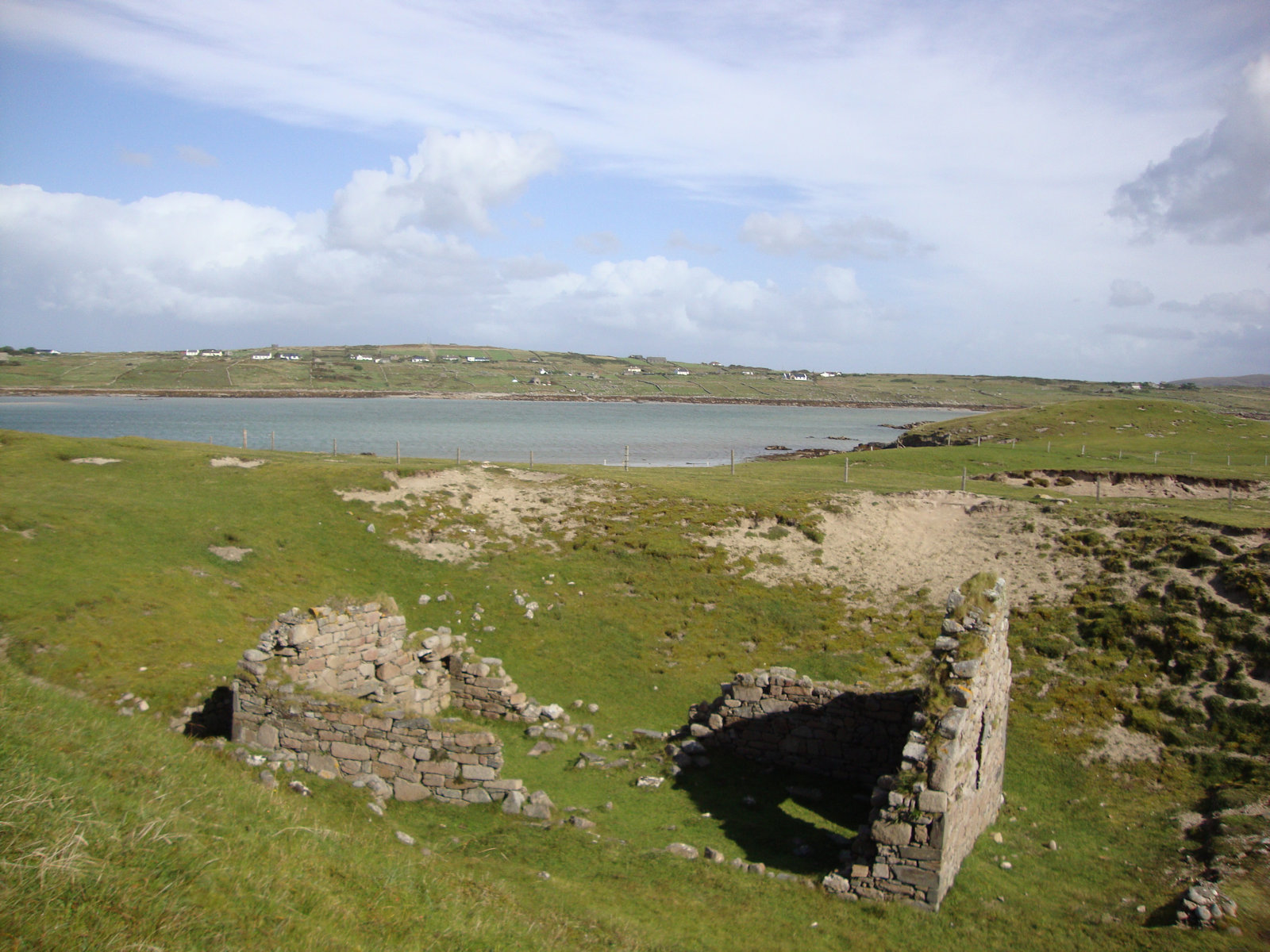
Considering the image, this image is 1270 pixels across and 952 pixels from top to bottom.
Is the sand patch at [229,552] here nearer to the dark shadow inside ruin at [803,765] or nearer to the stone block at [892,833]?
the dark shadow inside ruin at [803,765]

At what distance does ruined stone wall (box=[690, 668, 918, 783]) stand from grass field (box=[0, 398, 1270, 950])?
1.04 metres

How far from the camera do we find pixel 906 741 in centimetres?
1708

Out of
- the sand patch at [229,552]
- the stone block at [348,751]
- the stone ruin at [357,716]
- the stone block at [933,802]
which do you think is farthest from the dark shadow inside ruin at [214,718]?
the stone block at [933,802]

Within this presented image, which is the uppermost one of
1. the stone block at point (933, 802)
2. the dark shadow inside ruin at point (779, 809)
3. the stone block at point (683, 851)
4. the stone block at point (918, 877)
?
the stone block at point (933, 802)

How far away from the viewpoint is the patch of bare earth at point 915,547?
2933 centimetres

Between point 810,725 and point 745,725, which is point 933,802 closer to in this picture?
point 810,725

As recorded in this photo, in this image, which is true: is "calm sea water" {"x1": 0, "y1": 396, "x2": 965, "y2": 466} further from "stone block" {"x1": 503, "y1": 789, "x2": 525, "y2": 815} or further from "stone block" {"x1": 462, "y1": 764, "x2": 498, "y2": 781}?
"stone block" {"x1": 503, "y1": 789, "x2": 525, "y2": 815}

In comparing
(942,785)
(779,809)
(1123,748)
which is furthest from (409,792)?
(1123,748)

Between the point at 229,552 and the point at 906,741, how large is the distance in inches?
890

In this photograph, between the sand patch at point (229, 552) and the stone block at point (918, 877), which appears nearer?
the stone block at point (918, 877)

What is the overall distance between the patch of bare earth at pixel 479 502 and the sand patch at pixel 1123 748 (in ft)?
66.5

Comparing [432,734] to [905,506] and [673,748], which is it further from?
[905,506]

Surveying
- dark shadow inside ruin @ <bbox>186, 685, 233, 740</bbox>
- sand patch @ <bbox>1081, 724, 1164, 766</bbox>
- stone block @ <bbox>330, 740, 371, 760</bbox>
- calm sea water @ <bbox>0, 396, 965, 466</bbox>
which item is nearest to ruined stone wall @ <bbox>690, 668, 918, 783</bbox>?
sand patch @ <bbox>1081, 724, 1164, 766</bbox>

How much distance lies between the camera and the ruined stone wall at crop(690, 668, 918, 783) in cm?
1791
